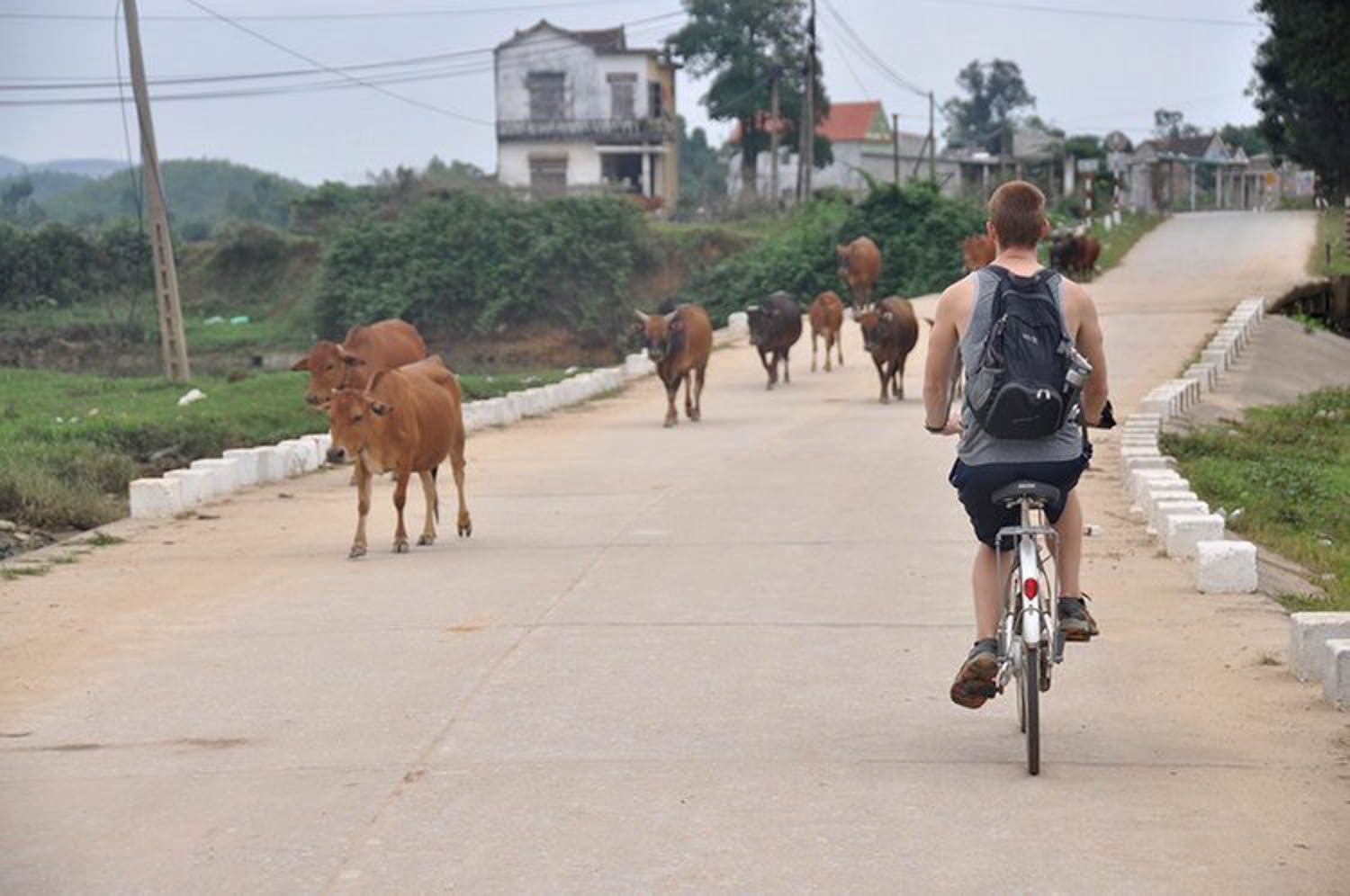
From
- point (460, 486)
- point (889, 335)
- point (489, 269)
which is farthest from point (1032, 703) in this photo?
point (489, 269)

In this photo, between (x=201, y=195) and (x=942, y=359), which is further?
(x=201, y=195)

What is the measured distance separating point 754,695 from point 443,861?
104 inches

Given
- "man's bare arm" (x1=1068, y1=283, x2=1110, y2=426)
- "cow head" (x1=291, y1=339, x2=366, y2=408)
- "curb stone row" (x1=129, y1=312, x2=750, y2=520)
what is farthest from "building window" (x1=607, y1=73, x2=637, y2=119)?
"man's bare arm" (x1=1068, y1=283, x2=1110, y2=426)

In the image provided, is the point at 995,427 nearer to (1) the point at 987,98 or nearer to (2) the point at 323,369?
(2) the point at 323,369

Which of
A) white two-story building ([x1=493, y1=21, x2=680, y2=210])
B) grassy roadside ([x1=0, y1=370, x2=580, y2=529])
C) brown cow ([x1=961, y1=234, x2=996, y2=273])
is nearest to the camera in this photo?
grassy roadside ([x1=0, y1=370, x2=580, y2=529])

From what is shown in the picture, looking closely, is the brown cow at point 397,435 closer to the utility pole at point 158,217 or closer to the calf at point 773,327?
the calf at point 773,327

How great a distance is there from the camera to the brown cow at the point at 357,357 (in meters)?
15.7

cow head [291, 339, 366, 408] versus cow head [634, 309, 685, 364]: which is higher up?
cow head [291, 339, 366, 408]

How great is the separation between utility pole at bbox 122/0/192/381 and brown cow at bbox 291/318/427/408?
392 inches

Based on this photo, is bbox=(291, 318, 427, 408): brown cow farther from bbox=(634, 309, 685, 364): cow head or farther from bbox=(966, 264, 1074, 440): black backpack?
bbox=(966, 264, 1074, 440): black backpack

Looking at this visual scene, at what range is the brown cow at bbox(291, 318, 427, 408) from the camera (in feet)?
51.4

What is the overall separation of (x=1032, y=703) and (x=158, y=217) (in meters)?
25.4

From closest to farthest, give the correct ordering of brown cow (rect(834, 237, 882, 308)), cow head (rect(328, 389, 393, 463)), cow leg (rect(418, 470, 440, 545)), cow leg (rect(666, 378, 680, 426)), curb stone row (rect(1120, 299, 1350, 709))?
curb stone row (rect(1120, 299, 1350, 709)), cow head (rect(328, 389, 393, 463)), cow leg (rect(418, 470, 440, 545)), cow leg (rect(666, 378, 680, 426)), brown cow (rect(834, 237, 882, 308))

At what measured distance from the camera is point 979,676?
24.7 feet
